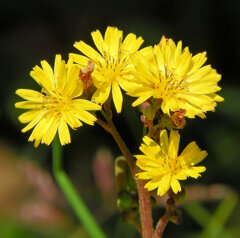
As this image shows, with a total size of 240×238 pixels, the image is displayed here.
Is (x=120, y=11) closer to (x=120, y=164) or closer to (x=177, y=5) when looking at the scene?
(x=177, y=5)

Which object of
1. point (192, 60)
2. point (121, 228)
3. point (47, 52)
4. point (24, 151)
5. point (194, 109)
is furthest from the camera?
point (47, 52)

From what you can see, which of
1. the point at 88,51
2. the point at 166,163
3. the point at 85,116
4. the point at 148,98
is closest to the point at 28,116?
the point at 85,116

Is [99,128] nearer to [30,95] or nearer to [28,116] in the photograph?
[30,95]

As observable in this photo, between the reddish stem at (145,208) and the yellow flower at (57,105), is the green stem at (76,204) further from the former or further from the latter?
the reddish stem at (145,208)

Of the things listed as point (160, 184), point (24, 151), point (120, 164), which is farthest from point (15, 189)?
point (160, 184)

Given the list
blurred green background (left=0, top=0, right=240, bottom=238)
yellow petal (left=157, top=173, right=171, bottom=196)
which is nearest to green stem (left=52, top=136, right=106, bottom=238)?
yellow petal (left=157, top=173, right=171, bottom=196)

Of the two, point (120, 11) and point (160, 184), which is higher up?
point (120, 11)
